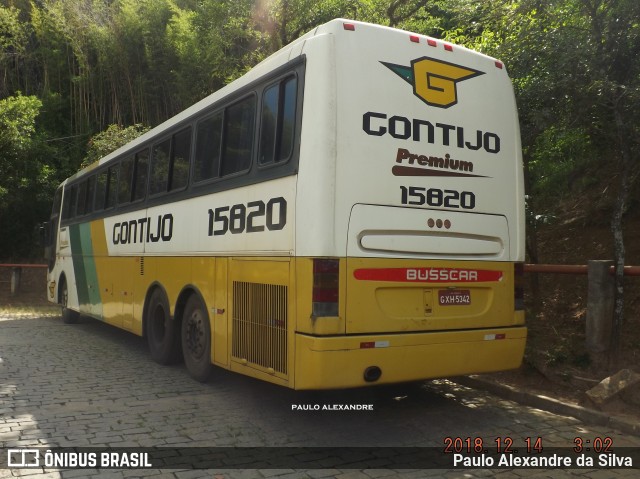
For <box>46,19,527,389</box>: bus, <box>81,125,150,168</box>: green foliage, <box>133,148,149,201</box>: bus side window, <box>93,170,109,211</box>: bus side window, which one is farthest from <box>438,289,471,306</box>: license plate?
<box>81,125,150,168</box>: green foliage

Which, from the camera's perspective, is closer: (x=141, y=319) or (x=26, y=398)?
(x=26, y=398)

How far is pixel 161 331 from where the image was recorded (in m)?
8.23

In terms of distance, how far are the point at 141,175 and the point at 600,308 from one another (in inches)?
255

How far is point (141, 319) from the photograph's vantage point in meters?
8.62

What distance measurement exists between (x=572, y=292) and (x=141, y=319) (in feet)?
21.0

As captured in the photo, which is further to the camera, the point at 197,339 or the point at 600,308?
the point at 197,339

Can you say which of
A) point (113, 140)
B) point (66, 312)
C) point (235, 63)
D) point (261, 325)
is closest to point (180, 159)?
point (261, 325)

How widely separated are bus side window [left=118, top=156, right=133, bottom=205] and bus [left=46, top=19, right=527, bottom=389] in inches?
126

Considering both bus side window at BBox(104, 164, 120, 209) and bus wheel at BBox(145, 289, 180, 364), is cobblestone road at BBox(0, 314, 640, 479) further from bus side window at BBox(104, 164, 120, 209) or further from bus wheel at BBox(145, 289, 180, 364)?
bus side window at BBox(104, 164, 120, 209)

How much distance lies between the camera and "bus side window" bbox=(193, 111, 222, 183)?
21.7 ft

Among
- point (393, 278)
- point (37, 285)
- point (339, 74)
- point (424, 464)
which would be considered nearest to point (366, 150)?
point (339, 74)

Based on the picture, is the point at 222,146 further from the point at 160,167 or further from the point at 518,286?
the point at 518,286

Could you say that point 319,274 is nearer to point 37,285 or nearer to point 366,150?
point 366,150

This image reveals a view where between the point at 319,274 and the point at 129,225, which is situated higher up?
the point at 129,225
